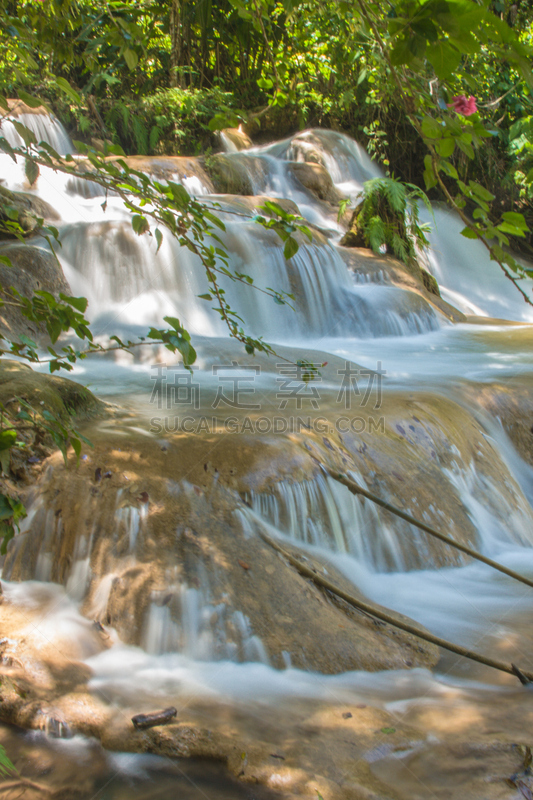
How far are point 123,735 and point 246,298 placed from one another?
6.14m

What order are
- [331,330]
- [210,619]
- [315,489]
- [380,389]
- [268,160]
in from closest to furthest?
1. [210,619]
2. [315,489]
3. [380,389]
4. [331,330]
5. [268,160]

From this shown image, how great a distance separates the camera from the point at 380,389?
488 centimetres

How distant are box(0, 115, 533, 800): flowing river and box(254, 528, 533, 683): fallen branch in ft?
0.22

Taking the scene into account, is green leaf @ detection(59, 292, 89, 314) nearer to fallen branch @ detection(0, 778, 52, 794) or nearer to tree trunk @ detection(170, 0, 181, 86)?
fallen branch @ detection(0, 778, 52, 794)

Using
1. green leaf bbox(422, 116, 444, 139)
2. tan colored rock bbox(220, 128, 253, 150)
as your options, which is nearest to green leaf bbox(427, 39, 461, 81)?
green leaf bbox(422, 116, 444, 139)

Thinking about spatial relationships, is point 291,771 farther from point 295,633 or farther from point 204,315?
point 204,315

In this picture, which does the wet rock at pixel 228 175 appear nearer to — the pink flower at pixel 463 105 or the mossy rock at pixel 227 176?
the mossy rock at pixel 227 176

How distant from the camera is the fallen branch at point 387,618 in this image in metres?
2.25

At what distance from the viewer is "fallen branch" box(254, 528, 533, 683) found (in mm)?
2250

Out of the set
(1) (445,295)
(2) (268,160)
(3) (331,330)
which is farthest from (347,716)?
(2) (268,160)

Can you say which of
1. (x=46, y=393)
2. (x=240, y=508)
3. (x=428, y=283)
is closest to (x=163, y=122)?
(x=428, y=283)

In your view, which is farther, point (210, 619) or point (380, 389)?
point (380, 389)

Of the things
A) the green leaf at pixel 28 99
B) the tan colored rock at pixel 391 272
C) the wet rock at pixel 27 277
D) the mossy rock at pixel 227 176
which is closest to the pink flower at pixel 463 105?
the green leaf at pixel 28 99

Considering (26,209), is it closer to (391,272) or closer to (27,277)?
(27,277)
